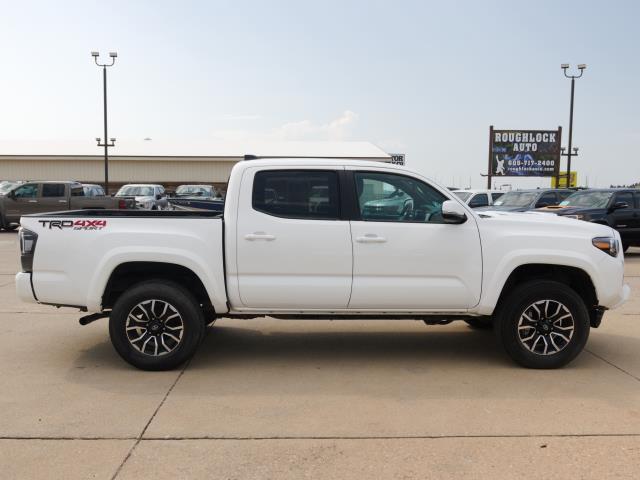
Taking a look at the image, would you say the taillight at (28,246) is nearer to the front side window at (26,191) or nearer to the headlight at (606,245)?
the headlight at (606,245)

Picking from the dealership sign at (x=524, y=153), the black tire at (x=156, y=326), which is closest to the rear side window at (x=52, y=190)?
the black tire at (x=156, y=326)

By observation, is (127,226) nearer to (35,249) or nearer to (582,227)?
(35,249)

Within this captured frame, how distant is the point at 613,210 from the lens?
14.2 metres

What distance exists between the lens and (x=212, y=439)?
151 inches

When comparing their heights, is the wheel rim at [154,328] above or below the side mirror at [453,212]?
below

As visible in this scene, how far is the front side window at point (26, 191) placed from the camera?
20.6 metres

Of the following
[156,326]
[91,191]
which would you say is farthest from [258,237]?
[91,191]

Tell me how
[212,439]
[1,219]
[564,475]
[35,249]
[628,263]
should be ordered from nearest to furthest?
[564,475] < [212,439] < [35,249] < [628,263] < [1,219]

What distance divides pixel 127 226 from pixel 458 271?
295cm

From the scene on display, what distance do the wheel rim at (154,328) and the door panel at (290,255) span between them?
653 mm

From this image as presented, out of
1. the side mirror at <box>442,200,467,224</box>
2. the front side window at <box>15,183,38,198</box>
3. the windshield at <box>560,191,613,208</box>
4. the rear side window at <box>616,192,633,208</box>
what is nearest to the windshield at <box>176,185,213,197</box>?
the front side window at <box>15,183,38,198</box>

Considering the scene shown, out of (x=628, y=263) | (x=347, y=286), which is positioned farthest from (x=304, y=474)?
(x=628, y=263)

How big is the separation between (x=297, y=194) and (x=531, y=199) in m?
13.7

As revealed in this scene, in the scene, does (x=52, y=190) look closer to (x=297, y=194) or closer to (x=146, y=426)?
(x=297, y=194)
